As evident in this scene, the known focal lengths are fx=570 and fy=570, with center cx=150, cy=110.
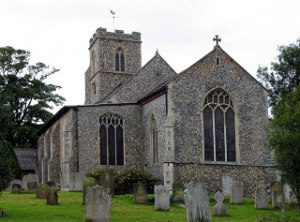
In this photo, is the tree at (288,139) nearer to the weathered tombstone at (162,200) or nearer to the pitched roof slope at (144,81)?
the weathered tombstone at (162,200)

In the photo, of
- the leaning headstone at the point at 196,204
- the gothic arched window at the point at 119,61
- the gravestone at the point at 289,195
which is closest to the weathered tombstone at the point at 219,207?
the leaning headstone at the point at 196,204

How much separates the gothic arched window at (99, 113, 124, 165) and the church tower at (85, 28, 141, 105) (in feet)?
42.9

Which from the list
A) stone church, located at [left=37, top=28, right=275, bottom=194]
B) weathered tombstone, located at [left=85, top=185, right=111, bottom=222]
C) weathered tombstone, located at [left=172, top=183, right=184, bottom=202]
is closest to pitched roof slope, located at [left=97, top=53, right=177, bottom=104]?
stone church, located at [left=37, top=28, right=275, bottom=194]

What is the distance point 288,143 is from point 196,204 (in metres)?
7.42

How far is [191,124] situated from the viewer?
31.6 metres

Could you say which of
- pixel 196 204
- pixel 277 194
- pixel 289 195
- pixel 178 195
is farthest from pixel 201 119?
pixel 196 204

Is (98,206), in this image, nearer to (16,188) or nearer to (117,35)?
(16,188)

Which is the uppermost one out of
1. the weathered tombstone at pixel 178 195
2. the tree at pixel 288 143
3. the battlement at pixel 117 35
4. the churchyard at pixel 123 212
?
the battlement at pixel 117 35

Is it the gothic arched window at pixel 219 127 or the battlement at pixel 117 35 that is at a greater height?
the battlement at pixel 117 35

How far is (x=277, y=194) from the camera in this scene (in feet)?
77.3

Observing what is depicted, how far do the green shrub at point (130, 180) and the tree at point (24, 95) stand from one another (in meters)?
25.3

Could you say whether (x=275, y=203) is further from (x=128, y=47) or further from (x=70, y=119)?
(x=128, y=47)

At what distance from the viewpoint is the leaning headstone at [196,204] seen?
15.3 meters

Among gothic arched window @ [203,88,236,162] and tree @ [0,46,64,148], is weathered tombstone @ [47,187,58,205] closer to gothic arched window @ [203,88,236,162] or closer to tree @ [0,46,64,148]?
gothic arched window @ [203,88,236,162]
